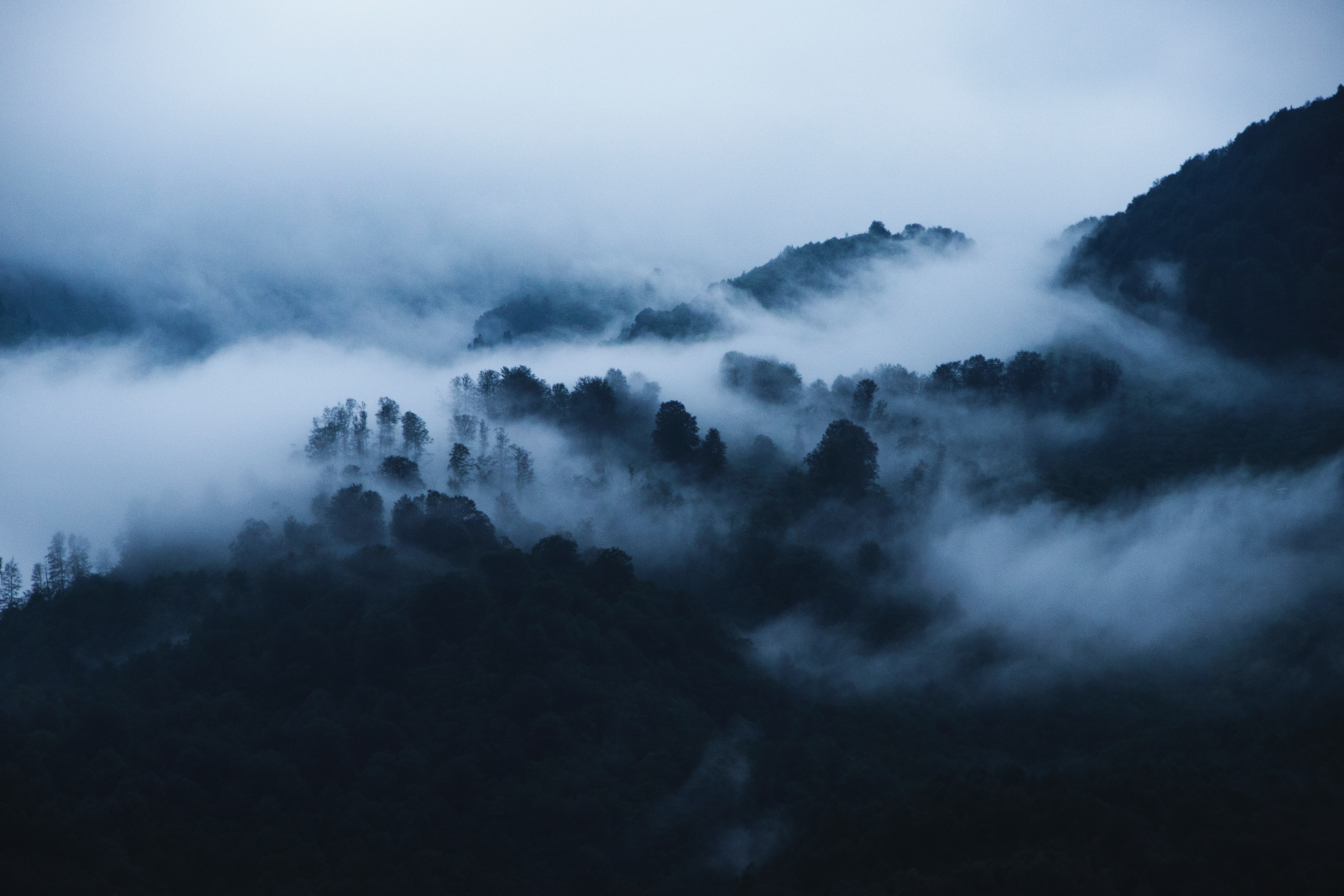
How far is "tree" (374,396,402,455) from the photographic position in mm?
115750

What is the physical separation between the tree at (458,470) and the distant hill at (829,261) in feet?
241

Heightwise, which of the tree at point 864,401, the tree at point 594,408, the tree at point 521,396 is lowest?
the tree at point 864,401

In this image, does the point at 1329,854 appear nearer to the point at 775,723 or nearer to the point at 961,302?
the point at 775,723

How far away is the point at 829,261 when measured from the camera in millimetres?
186750

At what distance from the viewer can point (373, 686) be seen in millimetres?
87938

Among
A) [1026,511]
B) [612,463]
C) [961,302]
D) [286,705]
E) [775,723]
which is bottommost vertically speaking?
[775,723]

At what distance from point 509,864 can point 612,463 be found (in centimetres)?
4946

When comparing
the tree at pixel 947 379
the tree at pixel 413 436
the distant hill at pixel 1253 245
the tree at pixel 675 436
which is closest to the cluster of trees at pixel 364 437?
the tree at pixel 413 436

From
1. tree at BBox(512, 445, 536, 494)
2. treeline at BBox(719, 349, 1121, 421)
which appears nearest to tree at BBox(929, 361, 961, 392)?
treeline at BBox(719, 349, 1121, 421)

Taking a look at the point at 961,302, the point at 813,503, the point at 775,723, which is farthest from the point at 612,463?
→ the point at 961,302

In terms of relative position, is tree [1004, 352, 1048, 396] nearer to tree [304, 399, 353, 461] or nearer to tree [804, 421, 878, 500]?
tree [804, 421, 878, 500]

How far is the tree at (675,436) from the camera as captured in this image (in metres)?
115

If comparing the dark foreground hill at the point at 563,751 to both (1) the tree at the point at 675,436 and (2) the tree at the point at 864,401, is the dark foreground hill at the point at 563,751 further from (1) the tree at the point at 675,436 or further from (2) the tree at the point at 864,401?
(2) the tree at the point at 864,401

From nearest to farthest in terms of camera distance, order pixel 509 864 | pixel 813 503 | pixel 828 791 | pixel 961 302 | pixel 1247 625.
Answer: pixel 509 864
pixel 828 791
pixel 1247 625
pixel 813 503
pixel 961 302
